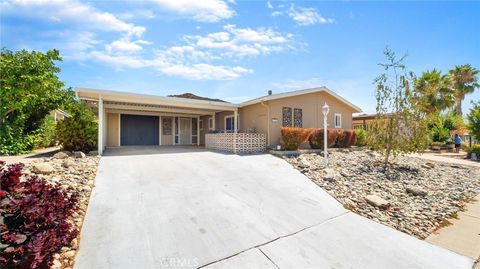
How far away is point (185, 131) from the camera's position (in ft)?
53.6

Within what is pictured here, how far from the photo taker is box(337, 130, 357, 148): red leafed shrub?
13.3m

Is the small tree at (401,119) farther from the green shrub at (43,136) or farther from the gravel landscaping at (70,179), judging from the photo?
the green shrub at (43,136)

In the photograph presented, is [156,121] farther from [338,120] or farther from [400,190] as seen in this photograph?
[400,190]

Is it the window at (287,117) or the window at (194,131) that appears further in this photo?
the window at (194,131)

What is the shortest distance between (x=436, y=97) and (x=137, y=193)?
25.5 meters

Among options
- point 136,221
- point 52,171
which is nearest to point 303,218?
point 136,221

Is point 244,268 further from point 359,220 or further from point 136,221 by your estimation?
point 359,220

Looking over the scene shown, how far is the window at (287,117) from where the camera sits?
1205 cm

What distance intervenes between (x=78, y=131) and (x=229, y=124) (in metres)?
7.97

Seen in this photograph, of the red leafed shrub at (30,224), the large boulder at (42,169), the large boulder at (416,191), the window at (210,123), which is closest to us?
the red leafed shrub at (30,224)

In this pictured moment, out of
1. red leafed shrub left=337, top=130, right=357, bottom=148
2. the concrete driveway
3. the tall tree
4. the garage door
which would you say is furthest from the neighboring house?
the concrete driveway

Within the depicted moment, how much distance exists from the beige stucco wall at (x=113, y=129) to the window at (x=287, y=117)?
1039cm

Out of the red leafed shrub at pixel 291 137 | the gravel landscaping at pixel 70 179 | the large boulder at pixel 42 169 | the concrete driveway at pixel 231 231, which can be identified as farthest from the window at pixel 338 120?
the large boulder at pixel 42 169

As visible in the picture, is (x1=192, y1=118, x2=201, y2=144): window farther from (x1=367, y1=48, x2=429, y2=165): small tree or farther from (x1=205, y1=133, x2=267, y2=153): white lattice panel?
(x1=367, y1=48, x2=429, y2=165): small tree
